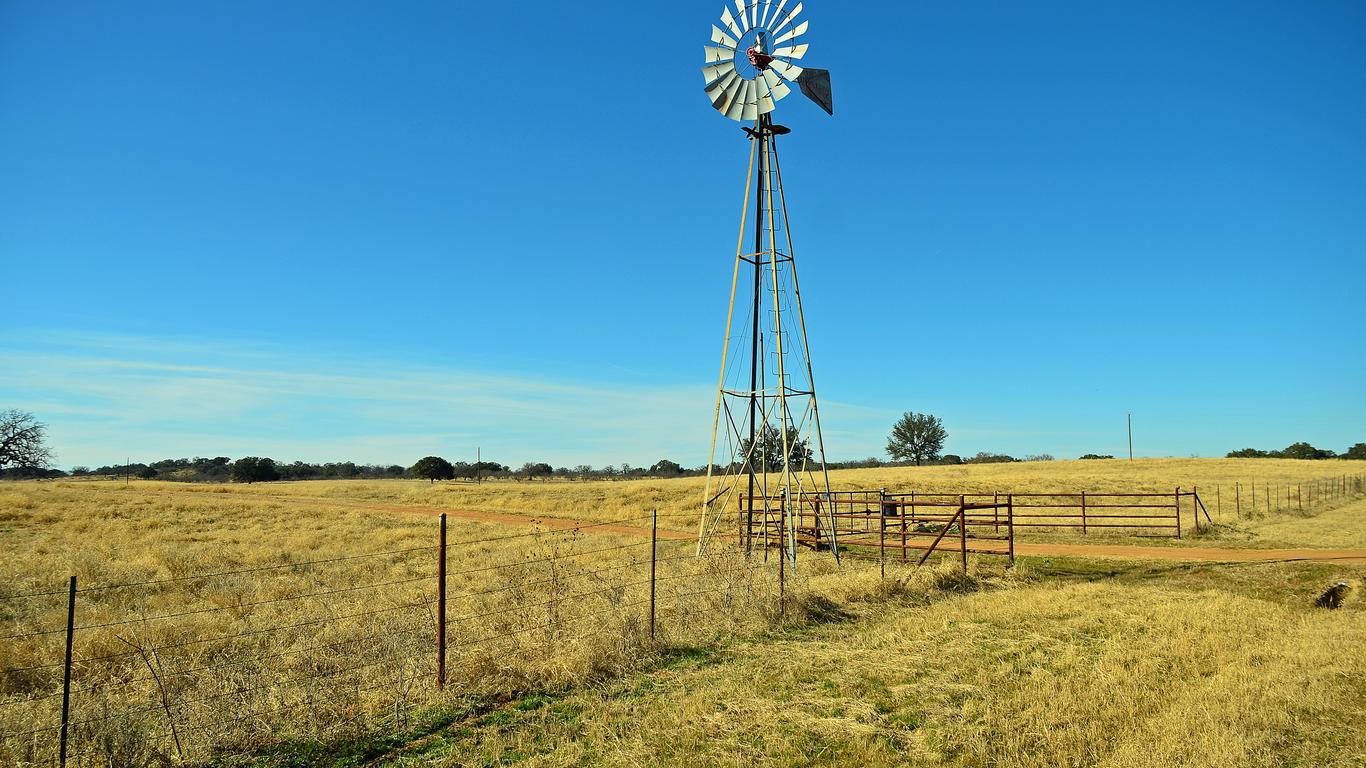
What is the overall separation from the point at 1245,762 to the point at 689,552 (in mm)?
15483

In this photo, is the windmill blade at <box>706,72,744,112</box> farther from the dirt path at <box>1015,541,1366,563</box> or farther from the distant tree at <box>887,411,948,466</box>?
the distant tree at <box>887,411,948,466</box>

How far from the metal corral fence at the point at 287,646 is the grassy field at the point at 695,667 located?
4cm

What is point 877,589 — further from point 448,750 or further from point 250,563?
point 250,563

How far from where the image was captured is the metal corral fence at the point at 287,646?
7.08 m

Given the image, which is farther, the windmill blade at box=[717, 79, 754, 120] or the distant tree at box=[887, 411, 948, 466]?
the distant tree at box=[887, 411, 948, 466]

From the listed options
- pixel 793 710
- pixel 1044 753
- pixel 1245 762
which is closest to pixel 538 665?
pixel 793 710

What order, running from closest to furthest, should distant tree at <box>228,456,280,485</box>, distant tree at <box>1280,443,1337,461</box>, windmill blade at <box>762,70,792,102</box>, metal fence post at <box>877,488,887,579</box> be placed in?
1. metal fence post at <box>877,488,887,579</box>
2. windmill blade at <box>762,70,792,102</box>
3. distant tree at <box>228,456,280,485</box>
4. distant tree at <box>1280,443,1337,461</box>

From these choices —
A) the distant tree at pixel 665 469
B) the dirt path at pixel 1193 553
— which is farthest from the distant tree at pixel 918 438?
the dirt path at pixel 1193 553

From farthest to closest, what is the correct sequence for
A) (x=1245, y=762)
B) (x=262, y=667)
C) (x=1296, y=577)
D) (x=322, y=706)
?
(x=1296, y=577) < (x=262, y=667) < (x=322, y=706) < (x=1245, y=762)

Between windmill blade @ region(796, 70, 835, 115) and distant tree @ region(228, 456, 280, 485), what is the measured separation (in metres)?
104

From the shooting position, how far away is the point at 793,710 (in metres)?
8.27

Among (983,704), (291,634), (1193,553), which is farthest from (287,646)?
(1193,553)

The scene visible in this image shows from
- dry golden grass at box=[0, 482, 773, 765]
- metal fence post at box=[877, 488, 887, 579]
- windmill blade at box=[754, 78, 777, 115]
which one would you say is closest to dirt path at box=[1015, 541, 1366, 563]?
metal fence post at box=[877, 488, 887, 579]

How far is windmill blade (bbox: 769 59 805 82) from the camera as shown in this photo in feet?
64.2
